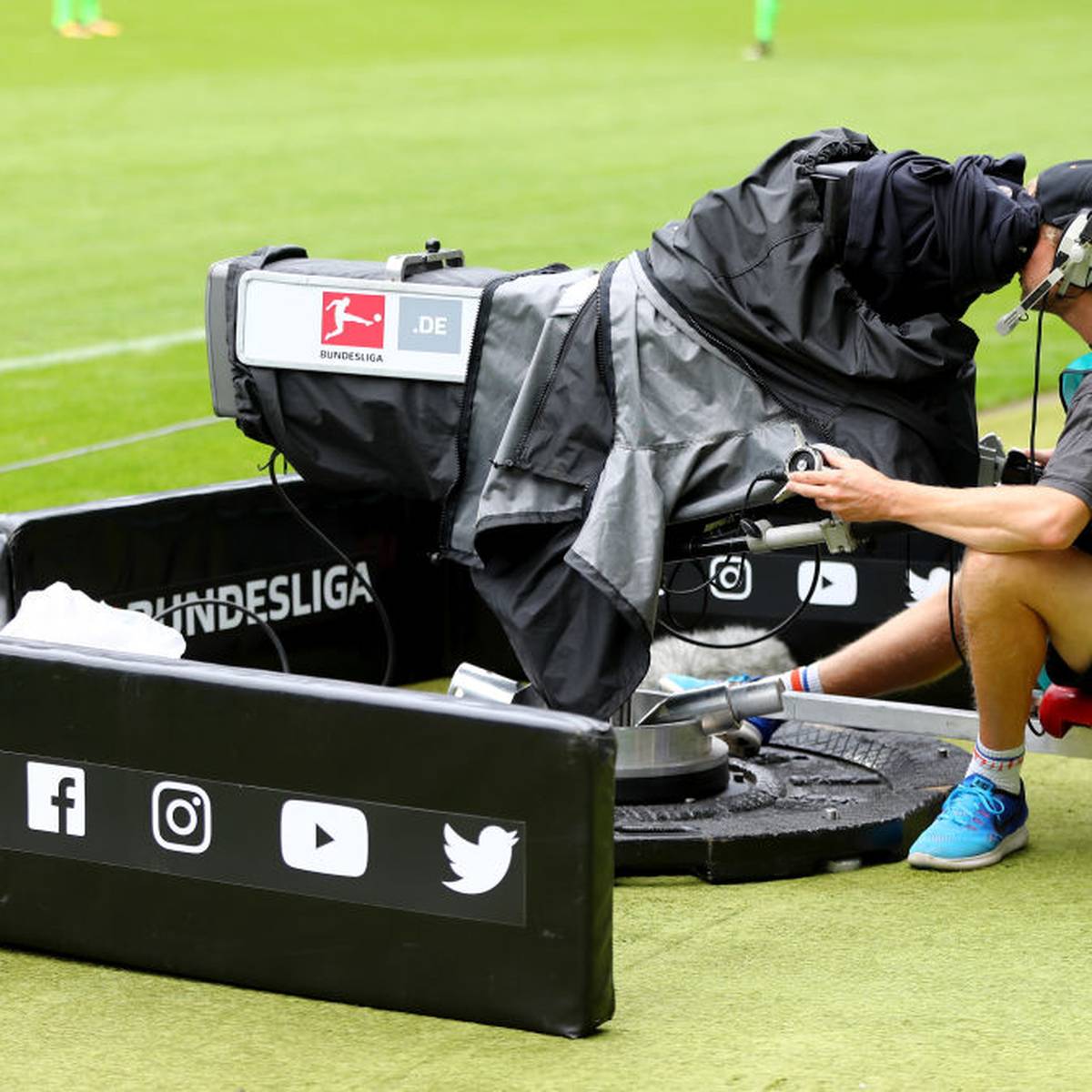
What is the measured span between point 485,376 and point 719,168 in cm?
1218

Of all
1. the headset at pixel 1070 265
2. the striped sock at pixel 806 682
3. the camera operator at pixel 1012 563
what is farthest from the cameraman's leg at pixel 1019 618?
the striped sock at pixel 806 682

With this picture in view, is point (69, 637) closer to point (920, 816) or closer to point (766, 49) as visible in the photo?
point (920, 816)

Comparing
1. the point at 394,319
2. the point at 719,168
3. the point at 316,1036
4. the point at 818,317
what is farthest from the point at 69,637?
the point at 719,168

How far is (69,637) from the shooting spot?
13.1 feet

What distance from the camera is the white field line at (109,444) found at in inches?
295

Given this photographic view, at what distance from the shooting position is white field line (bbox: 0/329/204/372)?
9722 mm

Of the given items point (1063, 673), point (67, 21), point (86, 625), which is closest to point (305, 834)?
point (86, 625)

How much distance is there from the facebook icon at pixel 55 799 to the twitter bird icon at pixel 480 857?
0.62 meters

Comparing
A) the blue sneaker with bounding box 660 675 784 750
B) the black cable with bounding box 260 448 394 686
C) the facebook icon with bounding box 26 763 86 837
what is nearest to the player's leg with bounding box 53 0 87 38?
the black cable with bounding box 260 448 394 686

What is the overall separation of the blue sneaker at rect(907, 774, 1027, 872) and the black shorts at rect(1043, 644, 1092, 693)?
203 millimetres

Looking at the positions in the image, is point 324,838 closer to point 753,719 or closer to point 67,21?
point 753,719

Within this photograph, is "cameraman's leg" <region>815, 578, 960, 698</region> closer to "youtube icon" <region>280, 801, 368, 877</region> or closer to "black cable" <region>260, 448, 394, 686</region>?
"black cable" <region>260, 448, 394, 686</region>

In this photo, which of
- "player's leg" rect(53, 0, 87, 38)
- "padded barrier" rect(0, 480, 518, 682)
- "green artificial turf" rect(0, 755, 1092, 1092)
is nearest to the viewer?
"green artificial turf" rect(0, 755, 1092, 1092)

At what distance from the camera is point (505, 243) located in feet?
41.1
